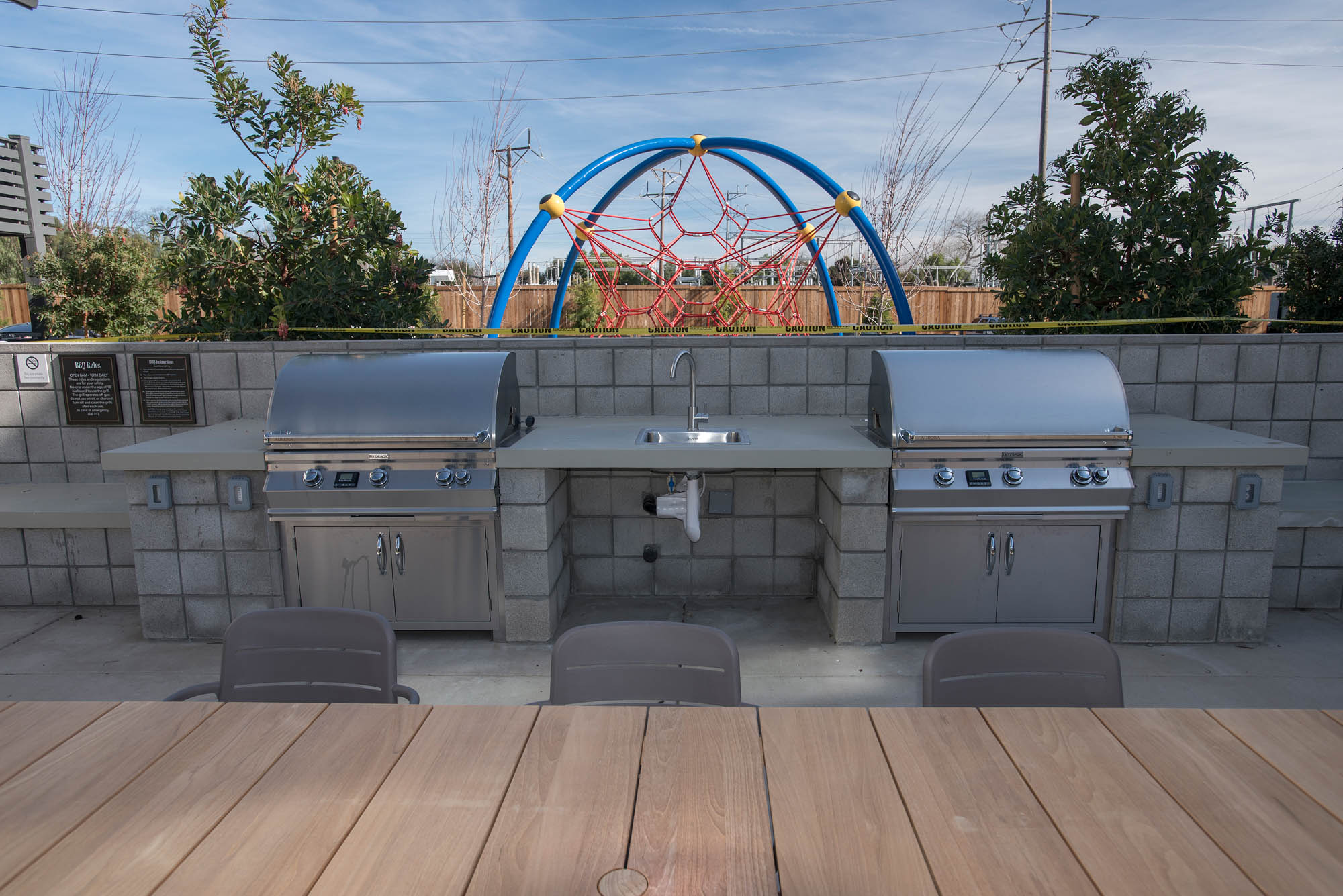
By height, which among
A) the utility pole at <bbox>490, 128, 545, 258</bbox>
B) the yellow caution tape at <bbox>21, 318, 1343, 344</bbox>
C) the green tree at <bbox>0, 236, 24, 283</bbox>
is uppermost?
the utility pole at <bbox>490, 128, 545, 258</bbox>

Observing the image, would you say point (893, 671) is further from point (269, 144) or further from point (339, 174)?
point (269, 144)

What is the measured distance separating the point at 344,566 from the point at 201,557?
2.48 feet

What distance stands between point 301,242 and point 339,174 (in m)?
0.58

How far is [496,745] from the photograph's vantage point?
142cm

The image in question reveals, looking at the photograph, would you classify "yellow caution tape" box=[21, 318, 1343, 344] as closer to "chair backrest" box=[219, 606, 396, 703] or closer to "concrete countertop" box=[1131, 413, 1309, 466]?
"concrete countertop" box=[1131, 413, 1309, 466]

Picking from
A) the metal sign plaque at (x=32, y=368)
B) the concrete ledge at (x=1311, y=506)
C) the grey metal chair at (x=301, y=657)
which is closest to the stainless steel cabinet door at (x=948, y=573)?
the concrete ledge at (x=1311, y=506)

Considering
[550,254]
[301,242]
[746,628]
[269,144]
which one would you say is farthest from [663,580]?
[550,254]

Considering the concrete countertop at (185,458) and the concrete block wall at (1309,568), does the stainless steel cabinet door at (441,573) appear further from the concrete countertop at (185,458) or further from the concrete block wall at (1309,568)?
the concrete block wall at (1309,568)

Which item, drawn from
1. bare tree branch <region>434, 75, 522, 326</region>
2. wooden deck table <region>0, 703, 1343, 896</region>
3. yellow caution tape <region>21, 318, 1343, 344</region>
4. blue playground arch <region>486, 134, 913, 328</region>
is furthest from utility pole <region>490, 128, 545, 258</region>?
wooden deck table <region>0, 703, 1343, 896</region>

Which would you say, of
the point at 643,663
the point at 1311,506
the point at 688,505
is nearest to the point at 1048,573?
the point at 1311,506

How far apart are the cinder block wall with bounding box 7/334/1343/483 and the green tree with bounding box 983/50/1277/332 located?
628 mm

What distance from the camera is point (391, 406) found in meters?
3.54

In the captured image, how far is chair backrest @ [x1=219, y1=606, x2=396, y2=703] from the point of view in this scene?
1.92m

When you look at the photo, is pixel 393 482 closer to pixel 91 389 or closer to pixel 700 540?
pixel 700 540
